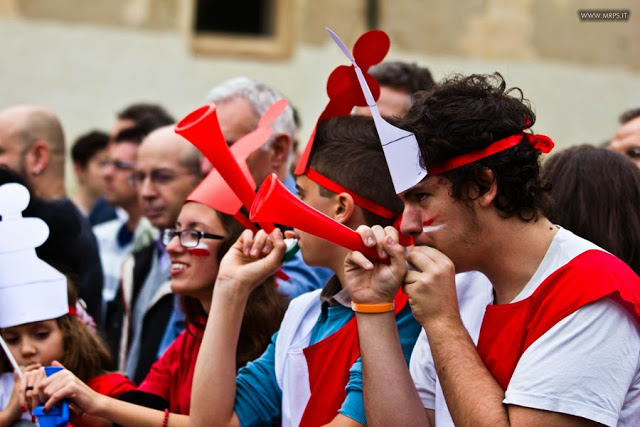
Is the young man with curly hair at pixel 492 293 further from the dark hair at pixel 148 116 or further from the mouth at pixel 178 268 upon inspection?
the dark hair at pixel 148 116

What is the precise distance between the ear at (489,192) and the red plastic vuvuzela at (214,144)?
89cm

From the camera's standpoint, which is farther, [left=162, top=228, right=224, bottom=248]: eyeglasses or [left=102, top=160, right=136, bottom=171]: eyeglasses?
[left=102, top=160, right=136, bottom=171]: eyeglasses

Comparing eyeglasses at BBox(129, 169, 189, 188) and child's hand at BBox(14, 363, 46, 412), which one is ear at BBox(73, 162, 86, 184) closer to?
eyeglasses at BBox(129, 169, 189, 188)

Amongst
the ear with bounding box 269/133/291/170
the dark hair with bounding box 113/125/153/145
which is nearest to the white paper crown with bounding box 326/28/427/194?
the ear with bounding box 269/133/291/170

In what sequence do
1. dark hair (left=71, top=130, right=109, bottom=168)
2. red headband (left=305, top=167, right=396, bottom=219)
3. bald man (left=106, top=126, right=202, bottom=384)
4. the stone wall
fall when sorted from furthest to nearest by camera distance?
1. the stone wall
2. dark hair (left=71, top=130, right=109, bottom=168)
3. bald man (left=106, top=126, right=202, bottom=384)
4. red headband (left=305, top=167, right=396, bottom=219)

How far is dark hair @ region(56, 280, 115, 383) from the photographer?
12.7 feet

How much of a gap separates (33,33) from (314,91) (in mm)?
3512

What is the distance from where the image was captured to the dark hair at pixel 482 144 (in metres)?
2.69

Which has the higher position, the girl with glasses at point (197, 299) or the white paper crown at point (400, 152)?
the white paper crown at point (400, 152)

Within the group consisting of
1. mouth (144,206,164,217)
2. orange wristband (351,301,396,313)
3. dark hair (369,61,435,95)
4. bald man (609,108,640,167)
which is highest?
dark hair (369,61,435,95)

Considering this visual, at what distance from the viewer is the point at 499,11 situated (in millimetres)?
12625

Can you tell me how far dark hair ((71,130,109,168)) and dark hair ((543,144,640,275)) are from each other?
5.41m

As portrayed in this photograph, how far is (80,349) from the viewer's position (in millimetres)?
3896

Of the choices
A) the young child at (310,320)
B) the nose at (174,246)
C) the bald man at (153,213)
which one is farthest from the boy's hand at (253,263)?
the bald man at (153,213)
